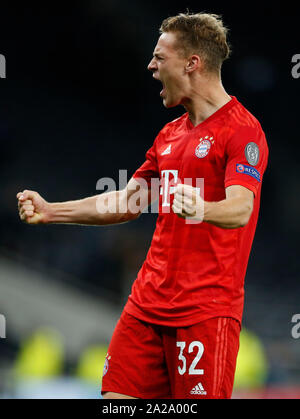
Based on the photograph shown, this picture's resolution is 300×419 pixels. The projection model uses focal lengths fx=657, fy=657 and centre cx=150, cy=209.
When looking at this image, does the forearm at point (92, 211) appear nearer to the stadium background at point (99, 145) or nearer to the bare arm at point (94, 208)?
the bare arm at point (94, 208)

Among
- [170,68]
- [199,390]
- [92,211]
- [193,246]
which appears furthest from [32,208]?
[199,390]

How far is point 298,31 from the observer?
493 inches

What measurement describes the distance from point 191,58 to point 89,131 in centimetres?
1037

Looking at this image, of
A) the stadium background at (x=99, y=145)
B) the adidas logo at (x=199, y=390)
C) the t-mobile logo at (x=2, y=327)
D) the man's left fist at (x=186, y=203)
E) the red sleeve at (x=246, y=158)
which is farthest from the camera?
the stadium background at (x=99, y=145)

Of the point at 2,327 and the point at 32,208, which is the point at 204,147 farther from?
the point at 2,327

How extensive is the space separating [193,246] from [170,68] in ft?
2.81

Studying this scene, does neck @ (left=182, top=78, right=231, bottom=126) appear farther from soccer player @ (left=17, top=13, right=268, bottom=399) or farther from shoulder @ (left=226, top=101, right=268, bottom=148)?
shoulder @ (left=226, top=101, right=268, bottom=148)

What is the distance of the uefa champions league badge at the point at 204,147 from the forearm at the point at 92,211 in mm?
620

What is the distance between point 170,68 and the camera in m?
3.09

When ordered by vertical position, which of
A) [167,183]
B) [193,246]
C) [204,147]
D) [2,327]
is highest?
[204,147]

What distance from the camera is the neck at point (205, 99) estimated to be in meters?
3.07

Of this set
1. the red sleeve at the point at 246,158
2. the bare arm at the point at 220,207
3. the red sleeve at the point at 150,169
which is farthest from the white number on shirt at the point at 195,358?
the red sleeve at the point at 150,169

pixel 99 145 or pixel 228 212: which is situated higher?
pixel 99 145

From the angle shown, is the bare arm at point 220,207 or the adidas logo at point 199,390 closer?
the bare arm at point 220,207
